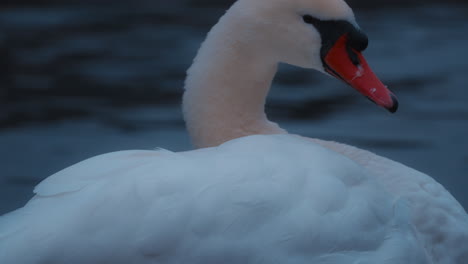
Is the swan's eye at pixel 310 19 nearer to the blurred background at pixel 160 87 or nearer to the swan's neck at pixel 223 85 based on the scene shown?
the swan's neck at pixel 223 85

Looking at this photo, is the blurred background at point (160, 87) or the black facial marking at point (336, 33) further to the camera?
the blurred background at point (160, 87)

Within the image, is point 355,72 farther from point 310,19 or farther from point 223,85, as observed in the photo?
point 223,85

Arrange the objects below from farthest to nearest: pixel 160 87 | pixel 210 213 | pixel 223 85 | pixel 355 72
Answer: pixel 160 87, pixel 355 72, pixel 223 85, pixel 210 213

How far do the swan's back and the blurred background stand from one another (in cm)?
206

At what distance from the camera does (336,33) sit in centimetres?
273

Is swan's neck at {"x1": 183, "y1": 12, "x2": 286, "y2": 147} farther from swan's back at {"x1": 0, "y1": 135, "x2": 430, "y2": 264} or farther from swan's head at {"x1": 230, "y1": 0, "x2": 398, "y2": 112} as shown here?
swan's back at {"x1": 0, "y1": 135, "x2": 430, "y2": 264}

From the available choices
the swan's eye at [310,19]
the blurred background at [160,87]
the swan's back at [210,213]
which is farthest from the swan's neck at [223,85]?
the blurred background at [160,87]

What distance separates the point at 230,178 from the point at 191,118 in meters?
0.54

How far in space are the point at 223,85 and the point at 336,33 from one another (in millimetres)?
346

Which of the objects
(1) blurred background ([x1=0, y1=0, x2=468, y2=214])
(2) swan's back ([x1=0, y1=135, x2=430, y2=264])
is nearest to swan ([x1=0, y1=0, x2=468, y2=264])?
(2) swan's back ([x1=0, y1=135, x2=430, y2=264])

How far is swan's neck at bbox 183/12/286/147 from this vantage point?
8.79ft

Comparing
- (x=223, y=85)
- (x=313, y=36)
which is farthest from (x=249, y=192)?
(x=313, y=36)

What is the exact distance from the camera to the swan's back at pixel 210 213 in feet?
6.78

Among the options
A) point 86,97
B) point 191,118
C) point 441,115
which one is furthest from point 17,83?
point 191,118
